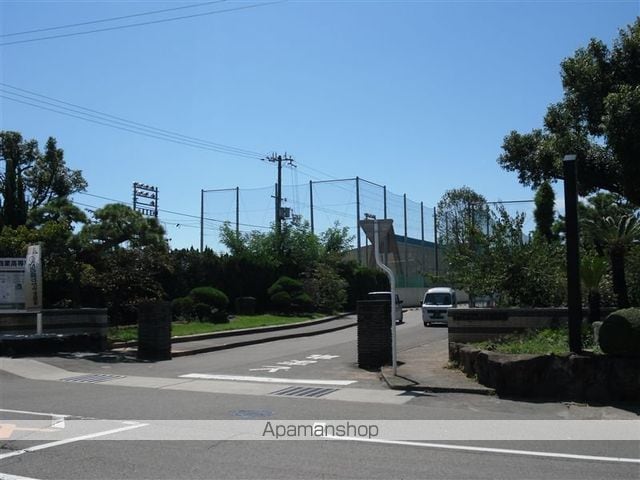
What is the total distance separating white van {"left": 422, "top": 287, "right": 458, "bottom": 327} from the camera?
31.4m

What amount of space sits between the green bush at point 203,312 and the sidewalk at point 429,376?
526 inches

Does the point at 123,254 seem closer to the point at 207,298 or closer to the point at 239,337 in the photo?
the point at 239,337

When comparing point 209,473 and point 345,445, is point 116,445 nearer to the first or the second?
point 209,473

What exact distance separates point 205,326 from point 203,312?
3.02m

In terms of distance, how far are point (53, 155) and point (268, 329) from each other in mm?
37769

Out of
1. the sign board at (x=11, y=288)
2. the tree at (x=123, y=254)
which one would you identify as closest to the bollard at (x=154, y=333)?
the sign board at (x=11, y=288)

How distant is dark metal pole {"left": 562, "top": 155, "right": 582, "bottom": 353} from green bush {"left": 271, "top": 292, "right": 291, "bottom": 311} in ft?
83.0

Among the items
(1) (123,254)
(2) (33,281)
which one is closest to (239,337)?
(1) (123,254)

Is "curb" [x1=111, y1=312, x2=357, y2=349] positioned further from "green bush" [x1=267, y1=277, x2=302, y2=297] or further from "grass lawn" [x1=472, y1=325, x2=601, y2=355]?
"grass lawn" [x1=472, y1=325, x2=601, y2=355]

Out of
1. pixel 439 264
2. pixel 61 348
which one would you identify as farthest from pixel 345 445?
pixel 439 264

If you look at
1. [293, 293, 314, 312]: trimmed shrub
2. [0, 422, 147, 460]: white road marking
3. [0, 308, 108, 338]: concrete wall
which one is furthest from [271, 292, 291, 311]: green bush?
[0, 422, 147, 460]: white road marking

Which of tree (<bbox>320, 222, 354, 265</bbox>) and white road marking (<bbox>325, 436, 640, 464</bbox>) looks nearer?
white road marking (<bbox>325, 436, 640, 464</bbox>)

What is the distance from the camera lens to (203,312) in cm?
2917

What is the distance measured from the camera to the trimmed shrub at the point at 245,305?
35091 millimetres
